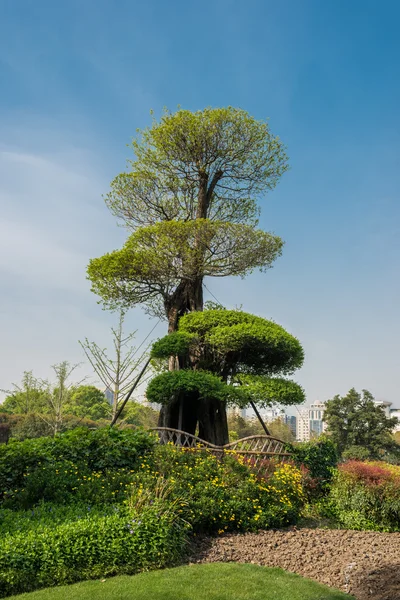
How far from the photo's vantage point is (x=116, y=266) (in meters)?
12.5

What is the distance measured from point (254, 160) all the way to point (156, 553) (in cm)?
1042

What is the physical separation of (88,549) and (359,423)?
19.9 m

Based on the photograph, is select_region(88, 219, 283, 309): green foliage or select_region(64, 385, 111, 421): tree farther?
select_region(64, 385, 111, 421): tree

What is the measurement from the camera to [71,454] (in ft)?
25.5

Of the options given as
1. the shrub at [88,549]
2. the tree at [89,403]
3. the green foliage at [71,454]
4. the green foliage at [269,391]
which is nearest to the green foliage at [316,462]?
the green foliage at [269,391]

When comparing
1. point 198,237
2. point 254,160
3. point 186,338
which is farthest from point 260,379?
point 254,160

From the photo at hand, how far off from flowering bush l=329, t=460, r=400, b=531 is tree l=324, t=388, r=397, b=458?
1489 centimetres

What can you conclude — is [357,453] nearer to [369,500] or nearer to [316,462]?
[316,462]

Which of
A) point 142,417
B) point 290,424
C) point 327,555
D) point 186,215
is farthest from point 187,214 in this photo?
point 290,424

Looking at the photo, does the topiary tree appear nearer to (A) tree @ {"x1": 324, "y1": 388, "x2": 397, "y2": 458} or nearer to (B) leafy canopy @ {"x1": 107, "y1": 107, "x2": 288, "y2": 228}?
(B) leafy canopy @ {"x1": 107, "y1": 107, "x2": 288, "y2": 228}

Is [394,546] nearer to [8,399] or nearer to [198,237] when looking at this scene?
[198,237]

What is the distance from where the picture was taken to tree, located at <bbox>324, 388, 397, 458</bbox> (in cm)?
2268

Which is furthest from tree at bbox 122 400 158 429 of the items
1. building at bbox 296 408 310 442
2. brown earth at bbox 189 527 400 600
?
brown earth at bbox 189 527 400 600

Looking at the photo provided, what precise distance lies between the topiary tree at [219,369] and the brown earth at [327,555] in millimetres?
4164
